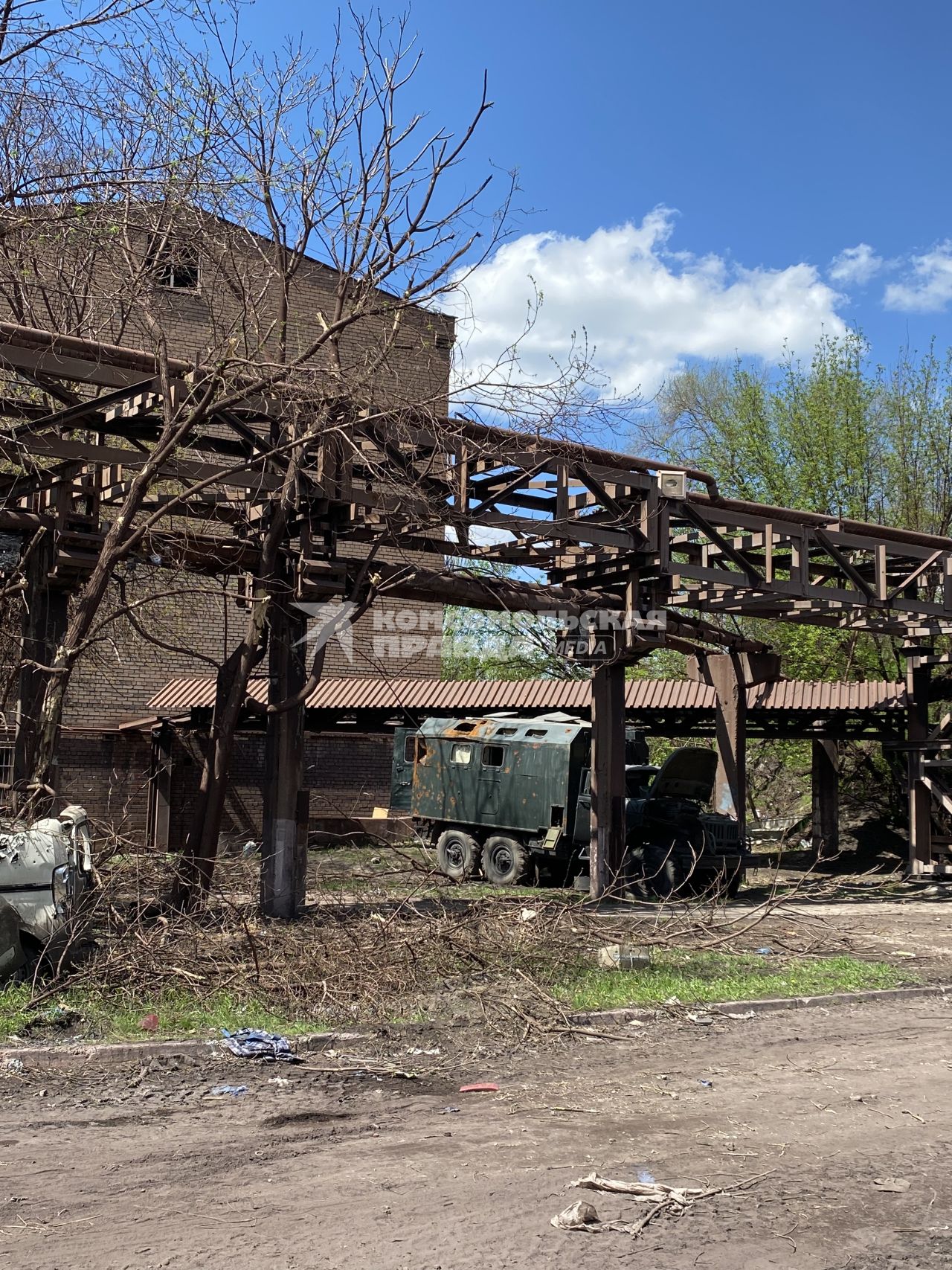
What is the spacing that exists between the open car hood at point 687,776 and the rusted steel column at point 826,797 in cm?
662

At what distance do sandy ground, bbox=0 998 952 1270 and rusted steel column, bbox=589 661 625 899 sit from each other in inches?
296

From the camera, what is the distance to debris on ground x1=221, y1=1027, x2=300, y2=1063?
305 inches

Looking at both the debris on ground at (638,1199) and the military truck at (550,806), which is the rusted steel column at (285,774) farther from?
the debris on ground at (638,1199)

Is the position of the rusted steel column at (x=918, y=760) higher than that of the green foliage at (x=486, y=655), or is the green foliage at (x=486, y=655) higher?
the green foliage at (x=486, y=655)

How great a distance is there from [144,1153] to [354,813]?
64.7ft

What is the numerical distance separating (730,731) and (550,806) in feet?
11.9

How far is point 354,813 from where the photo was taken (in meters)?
25.4

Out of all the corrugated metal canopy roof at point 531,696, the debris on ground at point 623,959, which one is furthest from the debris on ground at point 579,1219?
the corrugated metal canopy roof at point 531,696

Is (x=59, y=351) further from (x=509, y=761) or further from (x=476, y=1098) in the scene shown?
(x=509, y=761)

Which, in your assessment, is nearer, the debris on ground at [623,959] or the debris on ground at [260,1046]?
the debris on ground at [260,1046]

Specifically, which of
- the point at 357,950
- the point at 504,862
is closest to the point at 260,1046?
the point at 357,950

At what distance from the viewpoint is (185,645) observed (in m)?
16.1

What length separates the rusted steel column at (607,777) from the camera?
16.1 m

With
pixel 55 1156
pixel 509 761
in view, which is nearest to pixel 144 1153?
pixel 55 1156
